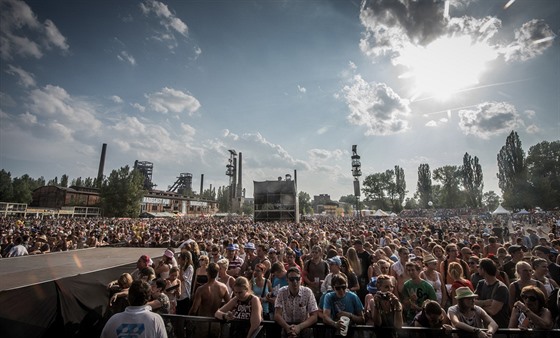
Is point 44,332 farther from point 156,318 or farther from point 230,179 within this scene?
point 230,179

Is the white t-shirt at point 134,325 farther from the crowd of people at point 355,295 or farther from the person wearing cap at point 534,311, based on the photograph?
the person wearing cap at point 534,311

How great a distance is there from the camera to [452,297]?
4586mm

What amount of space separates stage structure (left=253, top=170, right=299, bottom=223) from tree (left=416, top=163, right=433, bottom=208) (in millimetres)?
57409

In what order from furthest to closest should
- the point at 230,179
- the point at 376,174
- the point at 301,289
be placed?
the point at 376,174
the point at 230,179
the point at 301,289

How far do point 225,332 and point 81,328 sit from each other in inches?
180

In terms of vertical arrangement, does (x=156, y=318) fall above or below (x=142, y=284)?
below

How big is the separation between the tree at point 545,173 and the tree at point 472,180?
11168 millimetres

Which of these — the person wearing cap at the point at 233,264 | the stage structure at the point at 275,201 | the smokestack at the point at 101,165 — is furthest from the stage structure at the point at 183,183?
the person wearing cap at the point at 233,264

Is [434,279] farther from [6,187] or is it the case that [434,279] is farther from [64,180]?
[64,180]

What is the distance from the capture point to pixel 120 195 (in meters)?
55.9

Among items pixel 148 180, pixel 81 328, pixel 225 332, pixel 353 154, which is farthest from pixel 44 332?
pixel 148 180

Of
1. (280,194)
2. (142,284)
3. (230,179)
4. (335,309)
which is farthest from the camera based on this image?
(230,179)

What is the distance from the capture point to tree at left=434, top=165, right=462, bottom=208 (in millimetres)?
76812

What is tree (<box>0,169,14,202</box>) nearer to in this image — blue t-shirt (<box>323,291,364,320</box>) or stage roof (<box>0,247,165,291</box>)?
stage roof (<box>0,247,165,291</box>)
